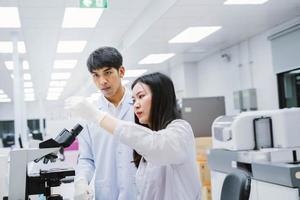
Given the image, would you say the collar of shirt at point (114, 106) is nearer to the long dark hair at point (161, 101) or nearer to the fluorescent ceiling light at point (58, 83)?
the long dark hair at point (161, 101)

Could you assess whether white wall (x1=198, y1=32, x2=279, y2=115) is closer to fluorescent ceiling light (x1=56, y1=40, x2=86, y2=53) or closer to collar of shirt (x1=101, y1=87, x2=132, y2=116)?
fluorescent ceiling light (x1=56, y1=40, x2=86, y2=53)

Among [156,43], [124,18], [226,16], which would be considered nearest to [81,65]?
[156,43]

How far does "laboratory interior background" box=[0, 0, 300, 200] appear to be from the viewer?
3.04 m

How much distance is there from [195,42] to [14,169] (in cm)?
523

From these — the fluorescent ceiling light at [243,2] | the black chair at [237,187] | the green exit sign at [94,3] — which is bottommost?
the black chair at [237,187]

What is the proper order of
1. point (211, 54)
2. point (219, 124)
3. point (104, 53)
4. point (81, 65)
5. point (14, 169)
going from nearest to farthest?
point (14, 169) < point (104, 53) < point (219, 124) < point (211, 54) < point (81, 65)

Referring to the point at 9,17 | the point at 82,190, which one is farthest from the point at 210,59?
the point at 82,190

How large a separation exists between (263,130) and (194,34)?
9.24 feet

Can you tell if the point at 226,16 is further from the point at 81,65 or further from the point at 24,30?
the point at 81,65

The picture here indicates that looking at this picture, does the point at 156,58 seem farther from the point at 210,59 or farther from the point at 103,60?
the point at 103,60

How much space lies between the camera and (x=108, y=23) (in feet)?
17.2

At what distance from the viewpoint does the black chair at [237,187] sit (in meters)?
1.62

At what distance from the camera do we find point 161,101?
1.35 metres

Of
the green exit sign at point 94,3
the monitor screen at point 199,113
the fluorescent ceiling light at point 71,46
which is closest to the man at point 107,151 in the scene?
the green exit sign at point 94,3
